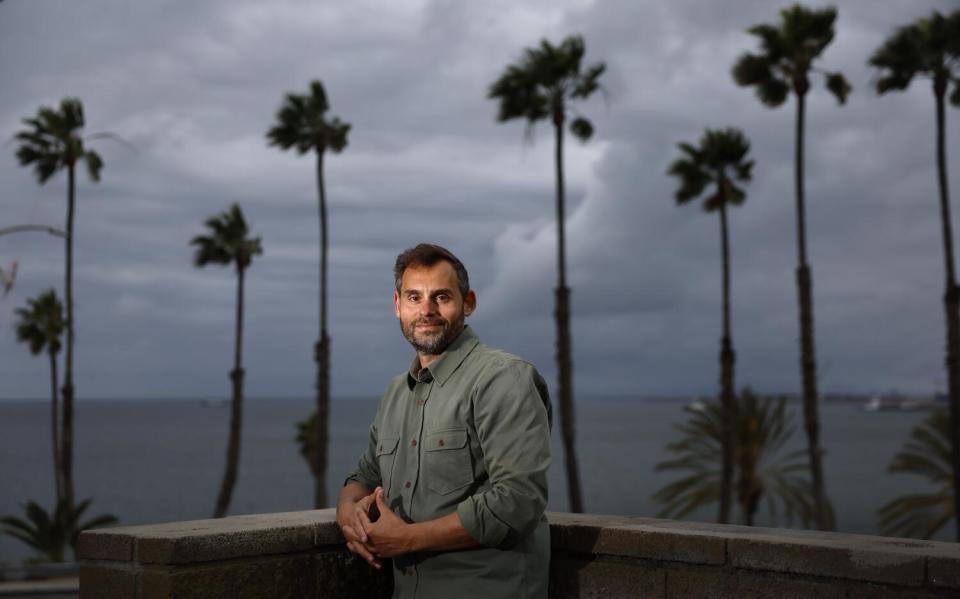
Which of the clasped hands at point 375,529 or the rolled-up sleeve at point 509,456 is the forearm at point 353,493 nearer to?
the clasped hands at point 375,529

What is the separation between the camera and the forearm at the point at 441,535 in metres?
3.70

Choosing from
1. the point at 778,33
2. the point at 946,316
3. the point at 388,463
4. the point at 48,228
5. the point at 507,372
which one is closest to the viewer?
the point at 507,372

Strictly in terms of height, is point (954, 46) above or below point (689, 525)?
above

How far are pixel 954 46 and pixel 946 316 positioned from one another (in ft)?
30.0

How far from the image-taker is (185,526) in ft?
14.1

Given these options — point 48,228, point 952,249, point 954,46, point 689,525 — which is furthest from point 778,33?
point 689,525

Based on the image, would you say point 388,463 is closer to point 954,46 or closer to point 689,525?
point 689,525

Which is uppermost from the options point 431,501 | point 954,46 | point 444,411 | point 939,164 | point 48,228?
point 954,46

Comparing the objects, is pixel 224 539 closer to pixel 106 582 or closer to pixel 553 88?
pixel 106 582

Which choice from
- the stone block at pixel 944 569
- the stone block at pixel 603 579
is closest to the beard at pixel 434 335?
the stone block at pixel 603 579

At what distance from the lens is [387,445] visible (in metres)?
4.13

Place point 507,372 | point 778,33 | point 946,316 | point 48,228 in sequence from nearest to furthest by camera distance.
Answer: point 507,372 → point 48,228 → point 946,316 → point 778,33

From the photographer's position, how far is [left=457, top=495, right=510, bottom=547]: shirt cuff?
11.9 ft

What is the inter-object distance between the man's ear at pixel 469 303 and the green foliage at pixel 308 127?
44183mm
